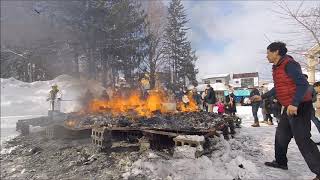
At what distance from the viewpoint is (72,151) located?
712cm

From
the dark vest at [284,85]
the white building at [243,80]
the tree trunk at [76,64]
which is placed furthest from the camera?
the white building at [243,80]

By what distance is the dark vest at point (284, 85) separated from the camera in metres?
4.27

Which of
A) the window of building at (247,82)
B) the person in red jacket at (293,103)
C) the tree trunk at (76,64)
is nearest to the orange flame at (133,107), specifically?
the tree trunk at (76,64)

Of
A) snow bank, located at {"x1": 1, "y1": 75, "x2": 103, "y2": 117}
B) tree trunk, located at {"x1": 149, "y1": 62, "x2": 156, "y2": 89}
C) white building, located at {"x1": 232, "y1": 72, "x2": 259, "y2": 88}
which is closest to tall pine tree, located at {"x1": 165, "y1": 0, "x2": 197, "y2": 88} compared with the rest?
tree trunk, located at {"x1": 149, "y1": 62, "x2": 156, "y2": 89}

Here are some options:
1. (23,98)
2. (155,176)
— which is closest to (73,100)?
(23,98)

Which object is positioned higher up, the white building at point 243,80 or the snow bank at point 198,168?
the white building at point 243,80

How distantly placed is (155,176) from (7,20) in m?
8.53

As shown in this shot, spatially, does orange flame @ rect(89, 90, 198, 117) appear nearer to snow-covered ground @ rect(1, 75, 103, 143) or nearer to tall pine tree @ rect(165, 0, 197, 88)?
snow-covered ground @ rect(1, 75, 103, 143)

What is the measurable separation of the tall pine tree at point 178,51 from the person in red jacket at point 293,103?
29.9m

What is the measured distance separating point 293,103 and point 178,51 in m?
34.4

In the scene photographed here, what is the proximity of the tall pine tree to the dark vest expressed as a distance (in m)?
30.0

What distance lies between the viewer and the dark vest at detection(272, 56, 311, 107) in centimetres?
427

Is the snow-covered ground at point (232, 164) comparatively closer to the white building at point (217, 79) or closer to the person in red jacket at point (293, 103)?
the person in red jacket at point (293, 103)

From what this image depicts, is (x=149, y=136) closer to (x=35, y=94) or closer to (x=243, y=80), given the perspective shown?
(x=35, y=94)
